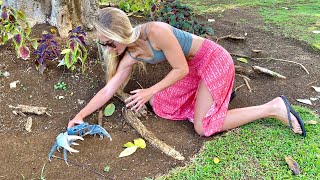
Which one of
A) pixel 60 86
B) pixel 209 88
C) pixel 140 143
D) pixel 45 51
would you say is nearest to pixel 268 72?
pixel 209 88

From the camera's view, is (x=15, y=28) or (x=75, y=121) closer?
(x=75, y=121)

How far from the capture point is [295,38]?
15.8 ft

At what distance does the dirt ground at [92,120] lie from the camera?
2570 millimetres

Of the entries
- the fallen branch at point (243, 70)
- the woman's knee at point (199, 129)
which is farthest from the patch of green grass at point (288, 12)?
the woman's knee at point (199, 129)

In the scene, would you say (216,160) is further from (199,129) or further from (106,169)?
(106,169)

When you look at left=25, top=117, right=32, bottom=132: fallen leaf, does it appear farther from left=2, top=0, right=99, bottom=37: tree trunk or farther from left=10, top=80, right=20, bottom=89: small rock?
left=2, top=0, right=99, bottom=37: tree trunk

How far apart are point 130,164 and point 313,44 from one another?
293cm

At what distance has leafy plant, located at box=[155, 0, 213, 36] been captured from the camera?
398cm

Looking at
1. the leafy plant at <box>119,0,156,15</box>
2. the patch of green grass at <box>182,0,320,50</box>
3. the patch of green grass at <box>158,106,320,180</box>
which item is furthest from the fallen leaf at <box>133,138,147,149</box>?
the patch of green grass at <box>182,0,320,50</box>

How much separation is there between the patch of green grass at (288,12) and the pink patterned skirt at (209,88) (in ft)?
6.50

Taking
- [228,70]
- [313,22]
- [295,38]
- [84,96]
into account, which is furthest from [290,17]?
[84,96]

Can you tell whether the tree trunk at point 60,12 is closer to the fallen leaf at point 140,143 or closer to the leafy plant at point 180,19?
the leafy plant at point 180,19

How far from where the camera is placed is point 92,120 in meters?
3.06

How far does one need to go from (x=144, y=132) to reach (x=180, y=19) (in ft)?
5.12
